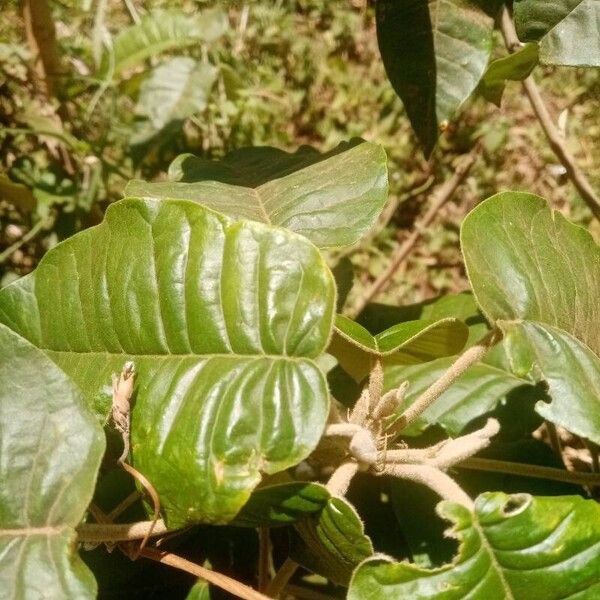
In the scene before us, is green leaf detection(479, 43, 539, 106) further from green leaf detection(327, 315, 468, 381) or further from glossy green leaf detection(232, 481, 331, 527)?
glossy green leaf detection(232, 481, 331, 527)

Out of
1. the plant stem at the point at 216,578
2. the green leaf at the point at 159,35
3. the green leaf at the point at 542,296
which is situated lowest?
the plant stem at the point at 216,578

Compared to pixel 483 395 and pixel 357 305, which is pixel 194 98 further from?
pixel 483 395

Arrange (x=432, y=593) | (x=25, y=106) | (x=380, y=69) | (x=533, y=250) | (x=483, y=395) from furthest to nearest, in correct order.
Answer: (x=380, y=69), (x=25, y=106), (x=483, y=395), (x=533, y=250), (x=432, y=593)

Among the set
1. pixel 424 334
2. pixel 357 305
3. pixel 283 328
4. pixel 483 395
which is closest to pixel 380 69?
pixel 357 305

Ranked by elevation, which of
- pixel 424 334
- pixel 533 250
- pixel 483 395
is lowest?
pixel 483 395

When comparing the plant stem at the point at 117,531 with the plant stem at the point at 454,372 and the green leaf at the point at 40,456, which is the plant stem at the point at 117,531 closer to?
the green leaf at the point at 40,456

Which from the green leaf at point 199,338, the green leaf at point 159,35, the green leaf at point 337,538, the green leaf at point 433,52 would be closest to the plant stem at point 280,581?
the green leaf at point 337,538

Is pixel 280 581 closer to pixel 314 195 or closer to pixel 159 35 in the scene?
pixel 314 195
